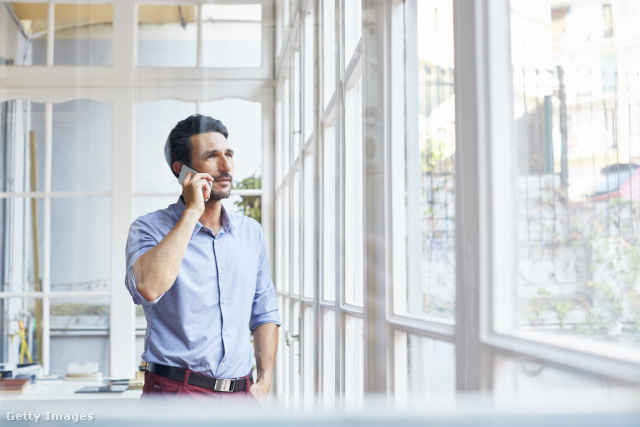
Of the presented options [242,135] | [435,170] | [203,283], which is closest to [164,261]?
[203,283]

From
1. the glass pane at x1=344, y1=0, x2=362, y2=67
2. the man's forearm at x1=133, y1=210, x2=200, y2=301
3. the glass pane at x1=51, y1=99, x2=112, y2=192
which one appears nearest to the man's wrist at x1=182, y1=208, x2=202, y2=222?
the man's forearm at x1=133, y1=210, x2=200, y2=301

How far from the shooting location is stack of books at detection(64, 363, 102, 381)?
1.87 feet

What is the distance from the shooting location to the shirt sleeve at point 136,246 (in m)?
0.55

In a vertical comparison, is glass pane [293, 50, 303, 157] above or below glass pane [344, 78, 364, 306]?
above

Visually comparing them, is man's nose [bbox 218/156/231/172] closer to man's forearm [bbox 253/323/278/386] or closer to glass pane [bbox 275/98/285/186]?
glass pane [bbox 275/98/285/186]

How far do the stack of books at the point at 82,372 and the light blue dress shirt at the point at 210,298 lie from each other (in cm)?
6

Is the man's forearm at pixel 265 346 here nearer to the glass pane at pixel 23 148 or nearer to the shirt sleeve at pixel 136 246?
the shirt sleeve at pixel 136 246

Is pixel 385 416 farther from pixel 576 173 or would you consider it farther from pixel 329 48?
pixel 329 48

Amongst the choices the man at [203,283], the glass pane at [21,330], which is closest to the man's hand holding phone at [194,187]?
the man at [203,283]

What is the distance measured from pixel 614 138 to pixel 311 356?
0.36 meters

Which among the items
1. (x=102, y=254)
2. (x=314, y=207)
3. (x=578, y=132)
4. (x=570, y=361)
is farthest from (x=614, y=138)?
(x=102, y=254)

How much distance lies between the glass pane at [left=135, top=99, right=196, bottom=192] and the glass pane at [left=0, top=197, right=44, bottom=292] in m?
0.12

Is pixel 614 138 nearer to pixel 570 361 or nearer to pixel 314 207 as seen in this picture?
pixel 570 361

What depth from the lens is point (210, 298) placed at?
0.51m
